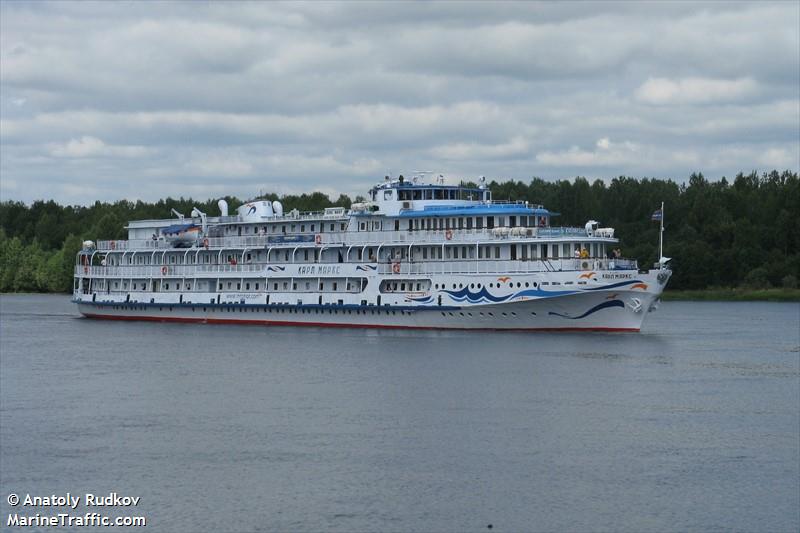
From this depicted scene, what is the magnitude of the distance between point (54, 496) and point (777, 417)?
92.0 ft

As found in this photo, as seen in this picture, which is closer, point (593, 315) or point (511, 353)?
point (511, 353)

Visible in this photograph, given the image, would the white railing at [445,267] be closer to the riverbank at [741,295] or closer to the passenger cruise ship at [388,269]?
the passenger cruise ship at [388,269]

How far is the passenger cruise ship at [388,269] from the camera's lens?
69688 millimetres

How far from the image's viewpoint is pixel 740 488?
34.4 metres

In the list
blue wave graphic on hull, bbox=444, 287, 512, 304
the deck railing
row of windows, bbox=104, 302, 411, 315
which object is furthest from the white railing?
row of windows, bbox=104, 302, 411, 315

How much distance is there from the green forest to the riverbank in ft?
3.73

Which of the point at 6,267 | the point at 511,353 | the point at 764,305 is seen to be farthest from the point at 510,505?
the point at 6,267

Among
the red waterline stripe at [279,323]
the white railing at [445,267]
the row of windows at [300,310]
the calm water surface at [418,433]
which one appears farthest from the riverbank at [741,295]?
the row of windows at [300,310]

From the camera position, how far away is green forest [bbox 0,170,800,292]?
13262 centimetres

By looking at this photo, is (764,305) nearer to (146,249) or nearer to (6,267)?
(146,249)

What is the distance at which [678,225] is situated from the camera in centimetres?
14375

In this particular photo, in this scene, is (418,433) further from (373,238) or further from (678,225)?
(678,225)

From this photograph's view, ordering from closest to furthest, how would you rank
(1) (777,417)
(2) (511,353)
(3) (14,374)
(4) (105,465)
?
1. (4) (105,465)
2. (1) (777,417)
3. (3) (14,374)
4. (2) (511,353)

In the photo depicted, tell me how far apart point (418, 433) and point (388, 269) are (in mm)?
35463
